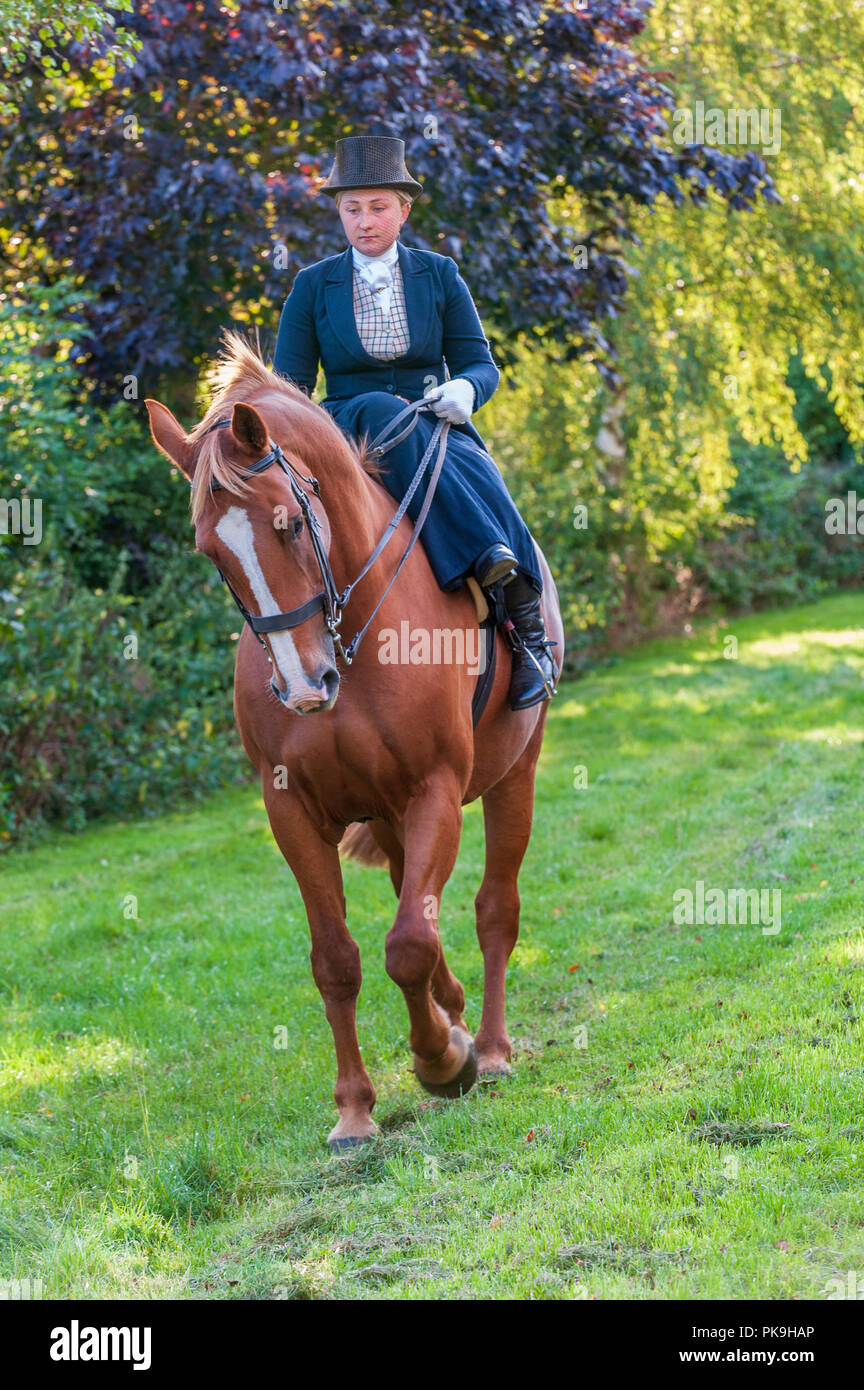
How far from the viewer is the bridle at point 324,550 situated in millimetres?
3717

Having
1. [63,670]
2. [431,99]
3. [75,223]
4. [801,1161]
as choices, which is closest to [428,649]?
[801,1161]

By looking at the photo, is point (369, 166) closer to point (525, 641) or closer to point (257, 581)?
point (525, 641)

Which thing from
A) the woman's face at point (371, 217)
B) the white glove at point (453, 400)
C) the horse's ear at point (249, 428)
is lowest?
the horse's ear at point (249, 428)

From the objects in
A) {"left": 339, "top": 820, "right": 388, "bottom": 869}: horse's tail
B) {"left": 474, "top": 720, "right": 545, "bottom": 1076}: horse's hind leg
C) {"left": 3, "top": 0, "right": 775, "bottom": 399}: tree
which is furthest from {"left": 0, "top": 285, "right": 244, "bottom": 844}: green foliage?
{"left": 474, "top": 720, "right": 545, "bottom": 1076}: horse's hind leg

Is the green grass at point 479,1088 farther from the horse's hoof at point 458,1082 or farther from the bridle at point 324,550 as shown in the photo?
the bridle at point 324,550

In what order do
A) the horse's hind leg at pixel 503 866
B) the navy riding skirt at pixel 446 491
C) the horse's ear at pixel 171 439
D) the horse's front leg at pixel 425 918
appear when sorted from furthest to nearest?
the horse's hind leg at pixel 503 866 → the navy riding skirt at pixel 446 491 → the horse's front leg at pixel 425 918 → the horse's ear at pixel 171 439

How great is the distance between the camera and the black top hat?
5035 mm

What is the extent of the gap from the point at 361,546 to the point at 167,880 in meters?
5.36

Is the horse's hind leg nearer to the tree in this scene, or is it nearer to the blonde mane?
the blonde mane

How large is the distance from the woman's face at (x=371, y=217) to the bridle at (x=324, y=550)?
733 millimetres

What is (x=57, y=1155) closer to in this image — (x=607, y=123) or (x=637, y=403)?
(x=607, y=123)

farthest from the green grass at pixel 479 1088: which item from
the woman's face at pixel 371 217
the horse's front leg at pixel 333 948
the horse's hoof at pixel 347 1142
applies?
the woman's face at pixel 371 217

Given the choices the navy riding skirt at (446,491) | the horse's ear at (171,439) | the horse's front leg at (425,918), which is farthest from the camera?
the navy riding skirt at (446,491)

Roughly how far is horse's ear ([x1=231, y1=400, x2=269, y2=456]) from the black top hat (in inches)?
67.6
